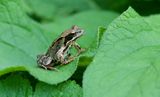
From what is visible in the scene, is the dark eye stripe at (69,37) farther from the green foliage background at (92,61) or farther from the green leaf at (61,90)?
the green leaf at (61,90)

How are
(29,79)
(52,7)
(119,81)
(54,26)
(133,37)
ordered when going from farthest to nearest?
1. (52,7)
2. (54,26)
3. (29,79)
4. (133,37)
5. (119,81)

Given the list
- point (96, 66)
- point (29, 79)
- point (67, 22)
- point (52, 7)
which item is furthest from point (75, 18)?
point (96, 66)

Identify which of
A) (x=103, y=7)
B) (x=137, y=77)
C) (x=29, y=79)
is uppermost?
(x=137, y=77)

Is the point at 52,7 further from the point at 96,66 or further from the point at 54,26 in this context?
the point at 96,66

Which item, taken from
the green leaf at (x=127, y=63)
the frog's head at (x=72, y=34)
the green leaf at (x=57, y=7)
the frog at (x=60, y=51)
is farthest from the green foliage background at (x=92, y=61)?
the green leaf at (x=57, y=7)

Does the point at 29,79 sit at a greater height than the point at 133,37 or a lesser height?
lesser

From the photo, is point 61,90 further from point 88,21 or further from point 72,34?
point 88,21
